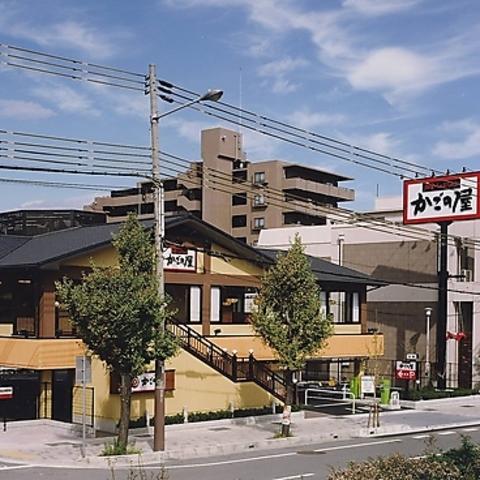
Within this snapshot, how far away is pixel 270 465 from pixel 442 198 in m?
23.9

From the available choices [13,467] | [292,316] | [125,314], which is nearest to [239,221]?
[292,316]

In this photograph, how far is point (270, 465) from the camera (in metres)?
22.3

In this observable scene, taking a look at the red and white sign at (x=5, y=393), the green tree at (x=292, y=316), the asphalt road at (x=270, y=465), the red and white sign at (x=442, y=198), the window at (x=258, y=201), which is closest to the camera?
the asphalt road at (x=270, y=465)

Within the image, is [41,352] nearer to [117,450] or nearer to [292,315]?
[117,450]

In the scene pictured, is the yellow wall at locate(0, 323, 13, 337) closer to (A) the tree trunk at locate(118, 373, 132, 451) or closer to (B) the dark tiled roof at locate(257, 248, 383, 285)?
(A) the tree trunk at locate(118, 373, 132, 451)

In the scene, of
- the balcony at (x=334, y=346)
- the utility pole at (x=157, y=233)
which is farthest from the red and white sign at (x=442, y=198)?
the utility pole at (x=157, y=233)

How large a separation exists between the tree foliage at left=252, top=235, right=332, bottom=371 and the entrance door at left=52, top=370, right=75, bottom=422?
23.3ft

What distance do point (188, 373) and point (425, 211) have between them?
17813 mm

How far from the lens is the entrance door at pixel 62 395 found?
30.5 metres

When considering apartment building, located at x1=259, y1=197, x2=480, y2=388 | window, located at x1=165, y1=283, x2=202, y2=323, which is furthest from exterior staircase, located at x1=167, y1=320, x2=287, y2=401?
apartment building, located at x1=259, y1=197, x2=480, y2=388

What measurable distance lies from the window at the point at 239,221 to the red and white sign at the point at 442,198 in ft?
160

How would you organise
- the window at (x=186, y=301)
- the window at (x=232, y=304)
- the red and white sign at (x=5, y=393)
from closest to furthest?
the red and white sign at (x=5, y=393) → the window at (x=186, y=301) → the window at (x=232, y=304)

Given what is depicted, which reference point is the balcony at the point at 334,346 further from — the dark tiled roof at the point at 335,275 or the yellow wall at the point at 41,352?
the yellow wall at the point at 41,352

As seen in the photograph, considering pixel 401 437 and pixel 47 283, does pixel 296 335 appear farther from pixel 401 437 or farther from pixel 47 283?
pixel 47 283
